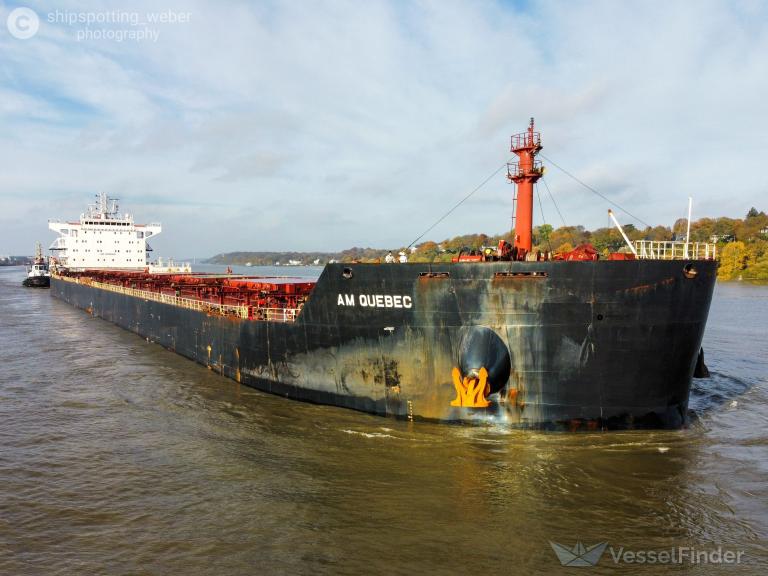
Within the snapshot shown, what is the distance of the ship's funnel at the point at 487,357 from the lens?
12039mm

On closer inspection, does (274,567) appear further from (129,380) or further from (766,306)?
(766,306)

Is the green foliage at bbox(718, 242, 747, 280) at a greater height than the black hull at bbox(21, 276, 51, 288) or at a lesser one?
greater

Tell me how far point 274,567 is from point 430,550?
2.50 m

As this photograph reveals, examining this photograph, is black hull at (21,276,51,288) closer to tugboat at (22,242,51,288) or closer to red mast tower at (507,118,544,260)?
tugboat at (22,242,51,288)

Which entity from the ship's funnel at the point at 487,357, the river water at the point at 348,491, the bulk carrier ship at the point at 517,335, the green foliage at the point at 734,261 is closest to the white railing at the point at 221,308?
the bulk carrier ship at the point at 517,335

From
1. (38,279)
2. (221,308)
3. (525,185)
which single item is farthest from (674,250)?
(38,279)

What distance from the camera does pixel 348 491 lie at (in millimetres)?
10125

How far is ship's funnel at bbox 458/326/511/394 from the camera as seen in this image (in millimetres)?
12039

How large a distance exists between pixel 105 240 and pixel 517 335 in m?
56.8

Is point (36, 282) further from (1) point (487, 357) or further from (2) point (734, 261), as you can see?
(2) point (734, 261)

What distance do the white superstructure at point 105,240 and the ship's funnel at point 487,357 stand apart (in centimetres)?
5321

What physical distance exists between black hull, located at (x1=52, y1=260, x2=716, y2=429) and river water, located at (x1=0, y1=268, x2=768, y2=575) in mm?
778

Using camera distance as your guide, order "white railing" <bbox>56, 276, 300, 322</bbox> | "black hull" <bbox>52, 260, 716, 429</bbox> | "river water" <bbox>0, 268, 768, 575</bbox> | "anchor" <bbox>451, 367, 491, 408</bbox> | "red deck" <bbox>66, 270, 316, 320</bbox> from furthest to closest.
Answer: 1. "red deck" <bbox>66, 270, 316, 320</bbox>
2. "white railing" <bbox>56, 276, 300, 322</bbox>
3. "anchor" <bbox>451, 367, 491, 408</bbox>
4. "black hull" <bbox>52, 260, 716, 429</bbox>
5. "river water" <bbox>0, 268, 768, 575</bbox>

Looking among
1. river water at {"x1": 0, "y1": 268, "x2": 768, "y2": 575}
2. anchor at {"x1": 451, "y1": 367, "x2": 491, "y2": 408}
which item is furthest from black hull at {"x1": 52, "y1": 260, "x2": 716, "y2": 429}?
river water at {"x1": 0, "y1": 268, "x2": 768, "y2": 575}
